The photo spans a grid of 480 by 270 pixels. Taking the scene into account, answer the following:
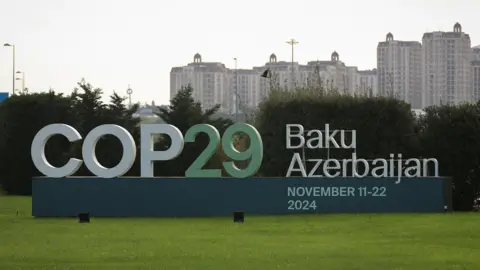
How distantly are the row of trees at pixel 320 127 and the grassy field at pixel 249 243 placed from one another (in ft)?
19.3

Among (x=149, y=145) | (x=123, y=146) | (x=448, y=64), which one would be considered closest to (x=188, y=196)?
(x=149, y=145)

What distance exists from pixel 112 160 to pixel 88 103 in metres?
5.68

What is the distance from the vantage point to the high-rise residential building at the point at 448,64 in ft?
479

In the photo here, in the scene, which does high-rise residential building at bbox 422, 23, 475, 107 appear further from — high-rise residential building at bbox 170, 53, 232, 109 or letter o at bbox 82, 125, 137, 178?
letter o at bbox 82, 125, 137, 178

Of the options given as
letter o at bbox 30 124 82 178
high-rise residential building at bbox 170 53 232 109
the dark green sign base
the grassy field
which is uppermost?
high-rise residential building at bbox 170 53 232 109

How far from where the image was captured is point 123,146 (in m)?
31.2

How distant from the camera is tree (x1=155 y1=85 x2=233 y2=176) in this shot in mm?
51312

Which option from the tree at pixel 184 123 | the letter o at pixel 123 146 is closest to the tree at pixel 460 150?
the letter o at pixel 123 146

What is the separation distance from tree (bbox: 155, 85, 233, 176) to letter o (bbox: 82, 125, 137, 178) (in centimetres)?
1923

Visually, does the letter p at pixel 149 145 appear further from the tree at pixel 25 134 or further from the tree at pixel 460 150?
the tree at pixel 25 134

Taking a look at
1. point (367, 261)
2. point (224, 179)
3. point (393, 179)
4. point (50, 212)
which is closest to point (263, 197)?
point (224, 179)

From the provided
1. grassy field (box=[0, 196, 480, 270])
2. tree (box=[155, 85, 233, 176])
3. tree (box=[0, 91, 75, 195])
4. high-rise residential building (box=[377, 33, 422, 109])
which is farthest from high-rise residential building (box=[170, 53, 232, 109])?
grassy field (box=[0, 196, 480, 270])

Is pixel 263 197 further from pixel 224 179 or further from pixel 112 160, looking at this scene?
pixel 112 160

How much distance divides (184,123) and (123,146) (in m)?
26.8
